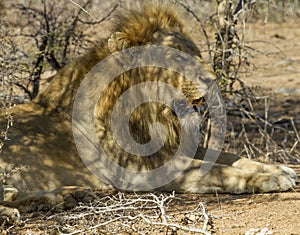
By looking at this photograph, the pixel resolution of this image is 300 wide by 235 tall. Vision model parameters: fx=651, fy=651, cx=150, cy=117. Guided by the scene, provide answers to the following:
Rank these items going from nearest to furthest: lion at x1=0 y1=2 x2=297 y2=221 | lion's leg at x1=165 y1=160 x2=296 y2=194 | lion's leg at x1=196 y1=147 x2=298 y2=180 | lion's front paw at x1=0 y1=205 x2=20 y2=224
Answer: lion's front paw at x1=0 y1=205 x2=20 y2=224 → lion's leg at x1=165 y1=160 x2=296 y2=194 → lion at x1=0 y1=2 x2=297 y2=221 → lion's leg at x1=196 y1=147 x2=298 y2=180

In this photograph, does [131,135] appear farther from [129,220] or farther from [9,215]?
[129,220]

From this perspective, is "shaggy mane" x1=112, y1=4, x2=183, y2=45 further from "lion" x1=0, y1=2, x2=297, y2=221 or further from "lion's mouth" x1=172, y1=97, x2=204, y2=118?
"lion's mouth" x1=172, y1=97, x2=204, y2=118

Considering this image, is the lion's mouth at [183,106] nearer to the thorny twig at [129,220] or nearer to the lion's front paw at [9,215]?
the thorny twig at [129,220]

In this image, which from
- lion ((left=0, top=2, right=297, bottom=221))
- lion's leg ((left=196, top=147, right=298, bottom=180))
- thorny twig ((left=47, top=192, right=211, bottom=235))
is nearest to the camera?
thorny twig ((left=47, top=192, right=211, bottom=235))

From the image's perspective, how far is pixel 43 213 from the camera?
4211 mm

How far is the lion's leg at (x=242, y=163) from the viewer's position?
4.92 meters

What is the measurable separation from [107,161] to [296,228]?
1930mm

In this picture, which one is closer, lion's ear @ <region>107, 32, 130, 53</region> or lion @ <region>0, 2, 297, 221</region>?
lion @ <region>0, 2, 297, 221</region>

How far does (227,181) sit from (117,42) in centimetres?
143

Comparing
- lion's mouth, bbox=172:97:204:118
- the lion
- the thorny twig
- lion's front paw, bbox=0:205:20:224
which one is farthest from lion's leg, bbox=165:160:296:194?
lion's front paw, bbox=0:205:20:224

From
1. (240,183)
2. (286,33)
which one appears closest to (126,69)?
(240,183)

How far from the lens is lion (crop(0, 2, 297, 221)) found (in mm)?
4754

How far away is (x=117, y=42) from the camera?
5234 millimetres

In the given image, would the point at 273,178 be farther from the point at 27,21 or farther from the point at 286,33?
the point at 286,33
